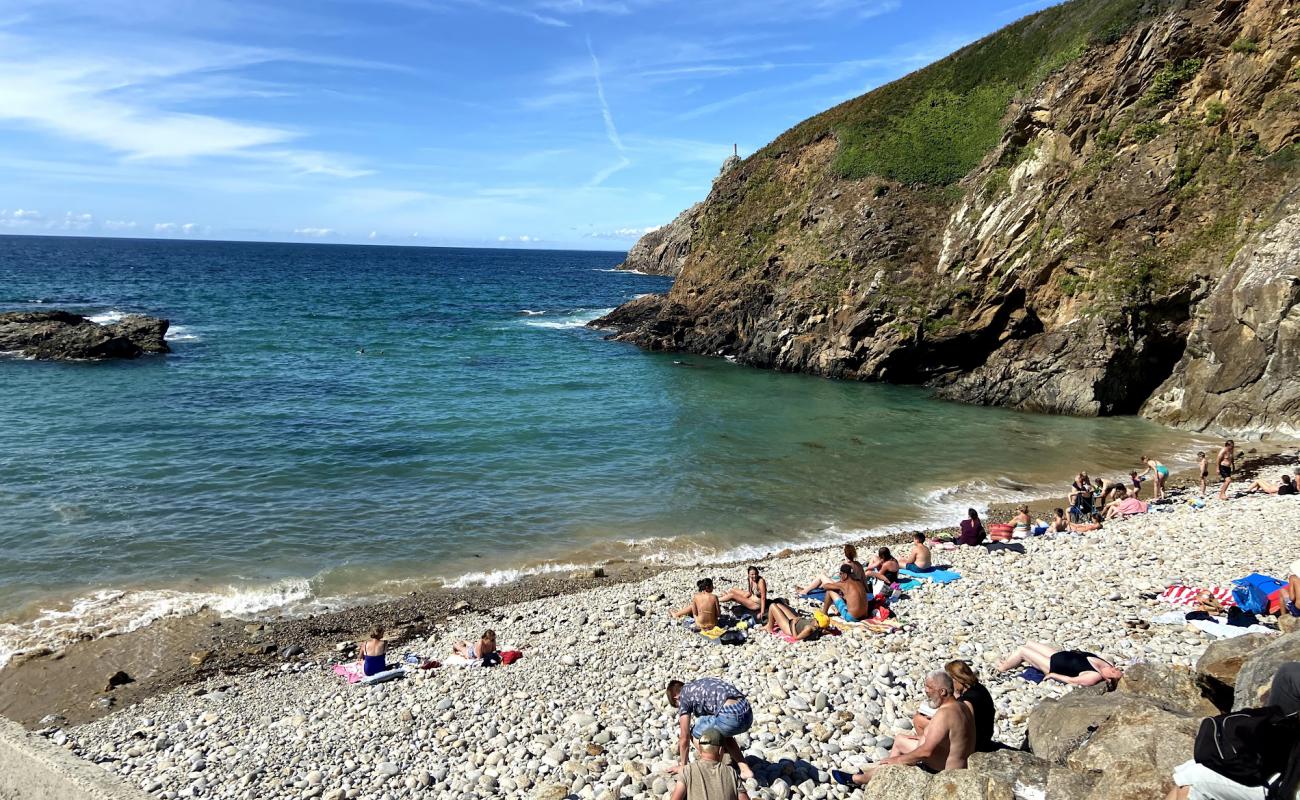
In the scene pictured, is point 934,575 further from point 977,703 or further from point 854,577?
point 977,703

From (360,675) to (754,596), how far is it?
7.20 metres

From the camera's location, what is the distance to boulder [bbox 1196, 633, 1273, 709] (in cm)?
745

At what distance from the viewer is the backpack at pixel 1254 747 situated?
5027 mm

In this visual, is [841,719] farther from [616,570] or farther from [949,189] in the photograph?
[949,189]

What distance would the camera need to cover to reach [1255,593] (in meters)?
11.6

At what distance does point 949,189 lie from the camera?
47.7 metres

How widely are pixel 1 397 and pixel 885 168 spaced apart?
169ft

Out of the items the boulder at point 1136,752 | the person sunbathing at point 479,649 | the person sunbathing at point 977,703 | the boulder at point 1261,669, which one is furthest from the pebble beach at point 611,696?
the boulder at point 1261,669

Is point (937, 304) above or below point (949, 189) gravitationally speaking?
below

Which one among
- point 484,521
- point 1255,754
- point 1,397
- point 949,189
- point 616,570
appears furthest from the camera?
point 949,189

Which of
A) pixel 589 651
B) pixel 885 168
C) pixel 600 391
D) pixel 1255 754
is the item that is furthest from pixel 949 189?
A: pixel 1255 754

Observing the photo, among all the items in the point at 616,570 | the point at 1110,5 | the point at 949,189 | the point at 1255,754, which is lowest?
the point at 616,570

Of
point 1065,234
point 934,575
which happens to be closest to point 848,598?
point 934,575

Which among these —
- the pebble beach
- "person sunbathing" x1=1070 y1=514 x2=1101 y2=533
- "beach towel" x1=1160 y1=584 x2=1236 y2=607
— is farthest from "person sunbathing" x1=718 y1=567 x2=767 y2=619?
"person sunbathing" x1=1070 y1=514 x2=1101 y2=533
